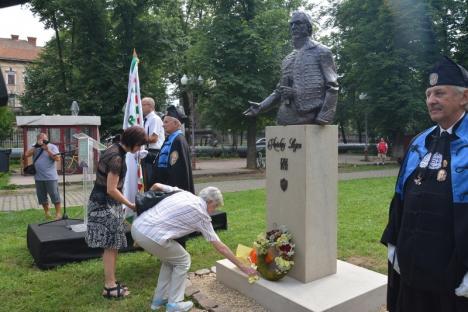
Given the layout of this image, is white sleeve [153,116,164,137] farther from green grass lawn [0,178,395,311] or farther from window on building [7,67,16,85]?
window on building [7,67,16,85]

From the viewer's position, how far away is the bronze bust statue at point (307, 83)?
4.16 m

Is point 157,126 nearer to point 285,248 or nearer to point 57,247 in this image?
point 57,247

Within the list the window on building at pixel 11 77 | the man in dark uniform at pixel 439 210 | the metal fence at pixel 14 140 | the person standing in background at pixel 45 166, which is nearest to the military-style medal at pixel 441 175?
the man in dark uniform at pixel 439 210

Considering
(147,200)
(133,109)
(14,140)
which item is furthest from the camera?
(14,140)

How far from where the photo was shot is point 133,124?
21.5ft

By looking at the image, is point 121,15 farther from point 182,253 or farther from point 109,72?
point 182,253

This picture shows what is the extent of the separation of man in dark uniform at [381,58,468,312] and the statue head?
2124 mm

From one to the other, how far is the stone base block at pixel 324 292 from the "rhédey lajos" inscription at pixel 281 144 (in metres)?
1.34

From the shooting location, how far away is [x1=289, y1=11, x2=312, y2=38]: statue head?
169 inches

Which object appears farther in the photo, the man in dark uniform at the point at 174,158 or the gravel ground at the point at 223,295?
the man in dark uniform at the point at 174,158

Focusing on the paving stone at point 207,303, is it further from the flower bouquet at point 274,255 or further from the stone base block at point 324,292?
the flower bouquet at point 274,255

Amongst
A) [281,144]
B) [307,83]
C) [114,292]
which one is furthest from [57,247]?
[307,83]

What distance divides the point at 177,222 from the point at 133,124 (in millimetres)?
3318

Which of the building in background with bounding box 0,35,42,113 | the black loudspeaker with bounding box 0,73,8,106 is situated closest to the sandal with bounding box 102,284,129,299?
the black loudspeaker with bounding box 0,73,8,106
